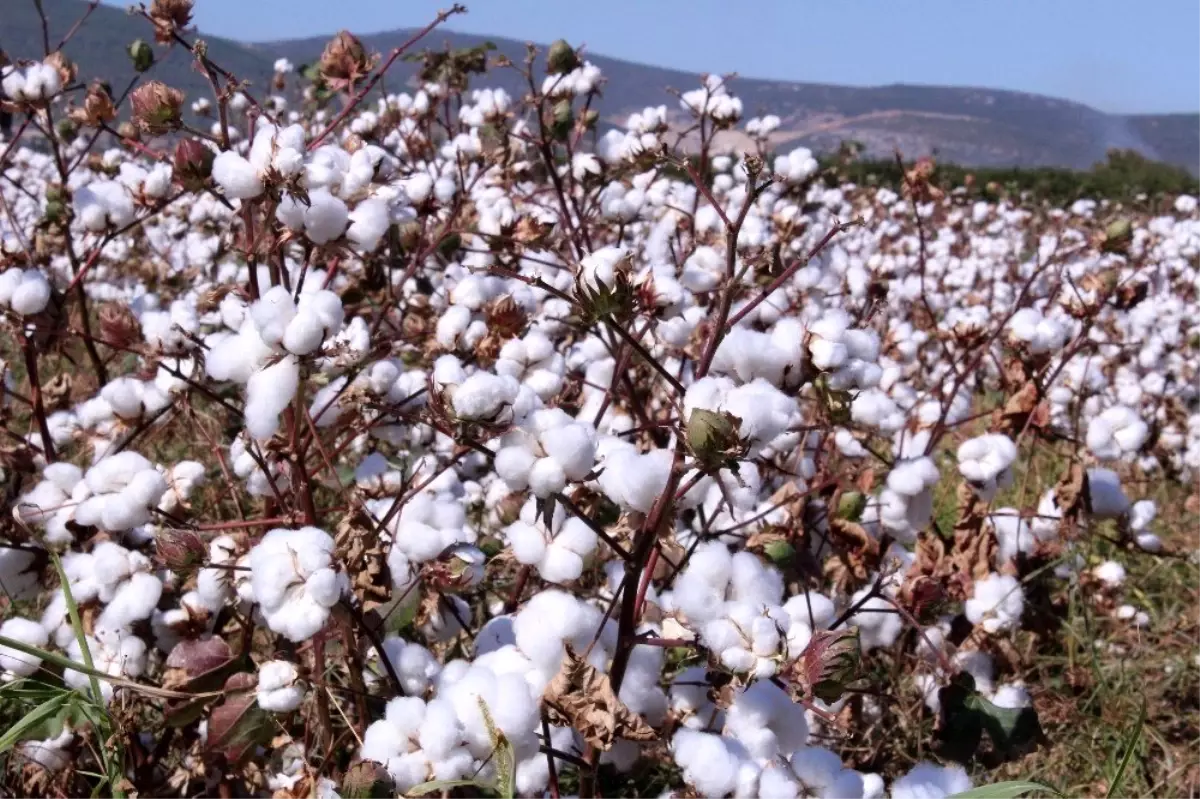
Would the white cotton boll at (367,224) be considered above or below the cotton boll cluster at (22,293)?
above

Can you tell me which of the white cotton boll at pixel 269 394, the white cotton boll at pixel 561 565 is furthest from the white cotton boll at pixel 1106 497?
the white cotton boll at pixel 269 394

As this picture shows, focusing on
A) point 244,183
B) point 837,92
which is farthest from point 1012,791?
point 837,92

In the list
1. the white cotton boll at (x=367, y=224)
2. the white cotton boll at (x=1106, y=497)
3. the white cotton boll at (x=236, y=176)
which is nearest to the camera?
the white cotton boll at (x=236, y=176)

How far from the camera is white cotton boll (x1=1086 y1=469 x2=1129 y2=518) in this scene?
182 centimetres

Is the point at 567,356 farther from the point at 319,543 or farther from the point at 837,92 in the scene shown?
the point at 837,92

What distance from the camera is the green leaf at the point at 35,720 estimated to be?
3.65ft

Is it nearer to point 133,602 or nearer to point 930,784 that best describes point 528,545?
point 930,784

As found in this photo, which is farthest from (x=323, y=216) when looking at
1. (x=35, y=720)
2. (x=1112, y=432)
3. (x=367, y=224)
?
(x=1112, y=432)

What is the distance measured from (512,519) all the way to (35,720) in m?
0.73

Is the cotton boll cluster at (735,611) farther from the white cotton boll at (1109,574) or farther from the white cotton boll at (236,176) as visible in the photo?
the white cotton boll at (1109,574)

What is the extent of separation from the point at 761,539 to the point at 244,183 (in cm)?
81

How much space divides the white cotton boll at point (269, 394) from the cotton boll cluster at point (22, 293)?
0.71 metres

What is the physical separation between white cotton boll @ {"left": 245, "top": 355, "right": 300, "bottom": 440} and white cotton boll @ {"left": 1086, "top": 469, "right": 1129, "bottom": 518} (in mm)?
1423

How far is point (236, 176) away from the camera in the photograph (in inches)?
47.4
